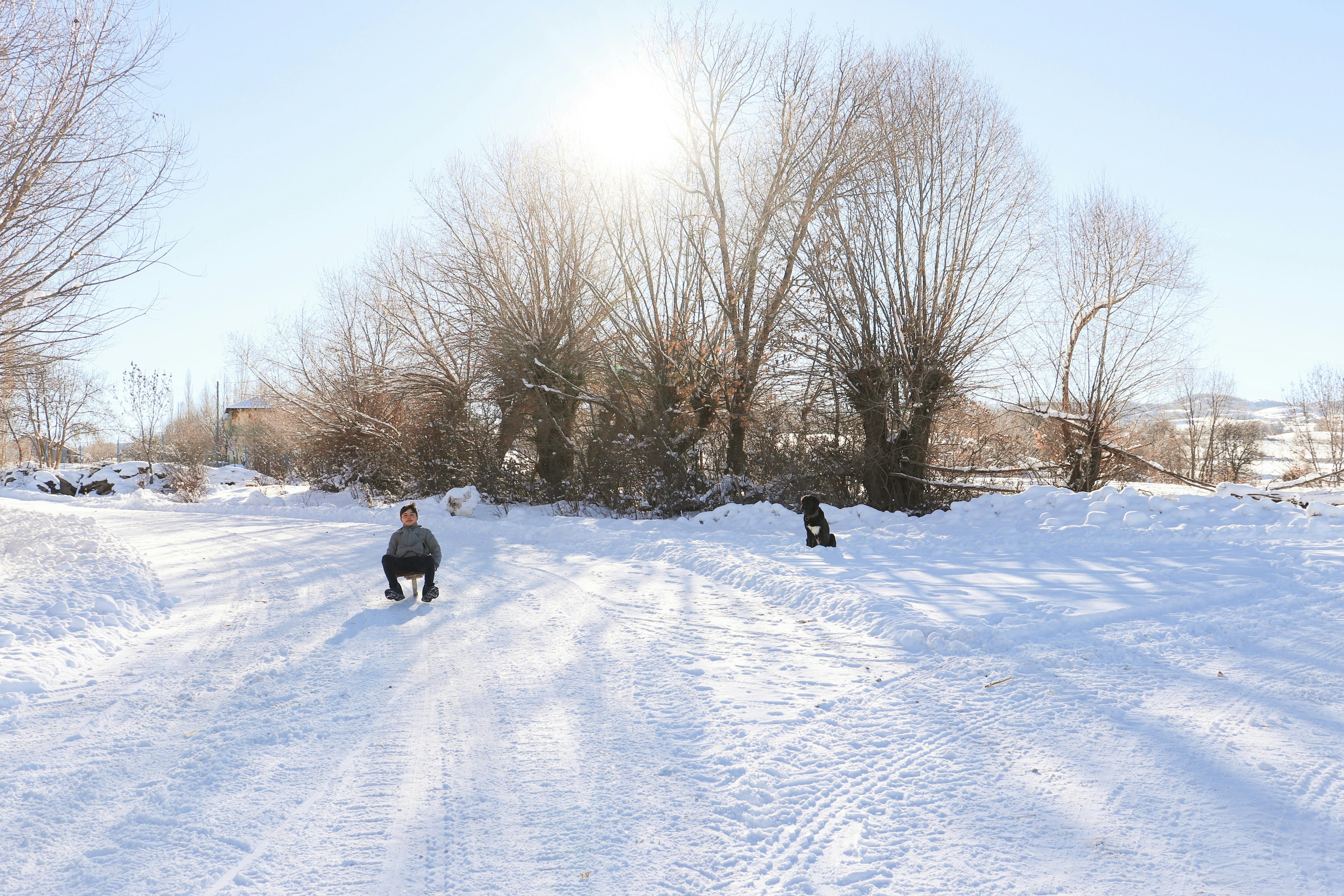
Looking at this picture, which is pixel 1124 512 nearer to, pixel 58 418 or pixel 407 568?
pixel 407 568

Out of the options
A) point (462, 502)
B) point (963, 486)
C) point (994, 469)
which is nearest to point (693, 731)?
point (963, 486)

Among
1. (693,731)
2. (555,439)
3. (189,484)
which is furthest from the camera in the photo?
(189,484)

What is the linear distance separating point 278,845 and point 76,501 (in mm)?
26998

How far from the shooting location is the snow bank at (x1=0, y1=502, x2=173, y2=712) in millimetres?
5984

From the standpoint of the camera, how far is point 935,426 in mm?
17547

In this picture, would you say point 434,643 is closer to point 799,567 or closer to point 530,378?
point 799,567

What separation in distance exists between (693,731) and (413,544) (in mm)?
5226

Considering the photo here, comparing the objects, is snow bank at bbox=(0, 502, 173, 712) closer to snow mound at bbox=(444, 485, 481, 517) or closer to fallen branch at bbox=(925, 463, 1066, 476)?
snow mound at bbox=(444, 485, 481, 517)

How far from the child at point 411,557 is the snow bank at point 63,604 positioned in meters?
2.35

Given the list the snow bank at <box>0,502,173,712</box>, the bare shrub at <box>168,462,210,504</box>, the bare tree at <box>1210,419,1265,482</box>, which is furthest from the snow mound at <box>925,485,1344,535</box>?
the bare tree at <box>1210,419,1265,482</box>

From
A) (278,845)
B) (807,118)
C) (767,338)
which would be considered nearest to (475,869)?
(278,845)

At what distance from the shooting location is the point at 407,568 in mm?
8664

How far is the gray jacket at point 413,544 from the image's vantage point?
876 centimetres

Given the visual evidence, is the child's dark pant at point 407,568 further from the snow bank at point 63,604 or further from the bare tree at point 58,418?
the bare tree at point 58,418
